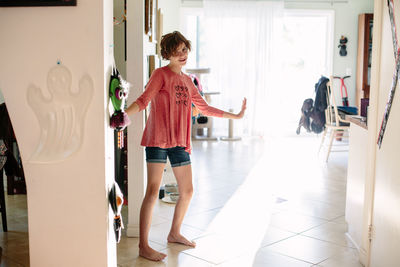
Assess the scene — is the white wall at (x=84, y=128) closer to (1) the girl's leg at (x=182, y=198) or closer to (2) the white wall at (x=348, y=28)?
(1) the girl's leg at (x=182, y=198)

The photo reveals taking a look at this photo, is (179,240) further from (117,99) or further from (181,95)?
(117,99)

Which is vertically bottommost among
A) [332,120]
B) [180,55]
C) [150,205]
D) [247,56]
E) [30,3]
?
[150,205]

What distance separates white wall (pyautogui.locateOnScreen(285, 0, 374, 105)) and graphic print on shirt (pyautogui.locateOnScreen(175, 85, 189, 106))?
5926mm

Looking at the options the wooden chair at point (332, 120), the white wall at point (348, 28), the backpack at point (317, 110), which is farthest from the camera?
the white wall at point (348, 28)

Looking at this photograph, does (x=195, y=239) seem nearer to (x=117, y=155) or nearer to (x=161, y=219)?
(x=161, y=219)

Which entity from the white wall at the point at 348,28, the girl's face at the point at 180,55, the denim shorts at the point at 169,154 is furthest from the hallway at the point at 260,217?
the white wall at the point at 348,28

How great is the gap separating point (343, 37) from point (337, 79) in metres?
0.70

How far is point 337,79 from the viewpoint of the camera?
820 centimetres

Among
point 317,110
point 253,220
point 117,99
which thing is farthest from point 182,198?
point 317,110

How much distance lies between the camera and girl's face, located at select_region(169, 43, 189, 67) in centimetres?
261

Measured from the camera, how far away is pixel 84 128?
6.39 ft

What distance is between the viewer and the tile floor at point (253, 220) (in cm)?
275

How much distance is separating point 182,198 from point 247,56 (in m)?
5.46

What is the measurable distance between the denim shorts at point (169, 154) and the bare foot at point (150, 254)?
1.61 feet
